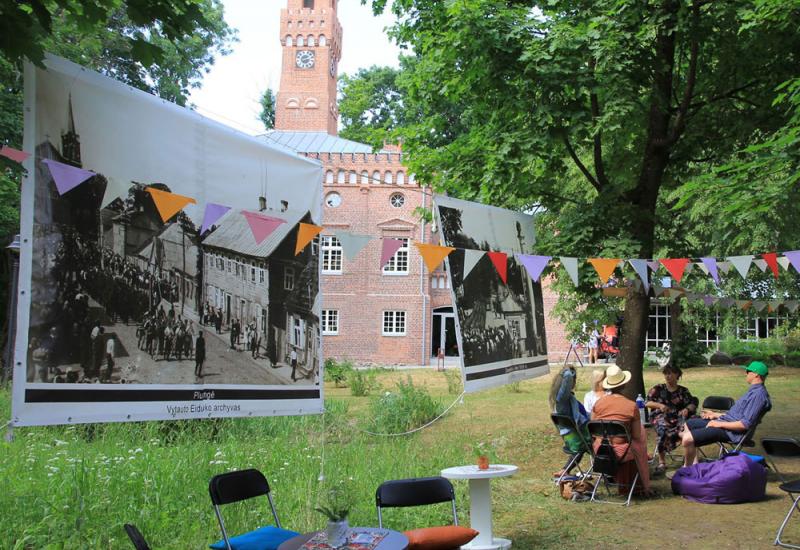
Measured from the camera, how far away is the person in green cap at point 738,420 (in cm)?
774

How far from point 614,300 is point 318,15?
88.4 ft

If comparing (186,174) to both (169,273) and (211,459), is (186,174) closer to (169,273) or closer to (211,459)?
(169,273)

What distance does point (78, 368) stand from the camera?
413 cm

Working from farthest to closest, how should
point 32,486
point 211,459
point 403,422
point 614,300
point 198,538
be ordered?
point 614,300
point 403,422
point 211,459
point 32,486
point 198,538

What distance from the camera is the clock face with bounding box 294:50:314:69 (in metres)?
39.9

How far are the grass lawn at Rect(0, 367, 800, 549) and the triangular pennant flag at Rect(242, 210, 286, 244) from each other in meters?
1.79

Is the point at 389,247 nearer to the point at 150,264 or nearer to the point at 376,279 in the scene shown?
the point at 150,264

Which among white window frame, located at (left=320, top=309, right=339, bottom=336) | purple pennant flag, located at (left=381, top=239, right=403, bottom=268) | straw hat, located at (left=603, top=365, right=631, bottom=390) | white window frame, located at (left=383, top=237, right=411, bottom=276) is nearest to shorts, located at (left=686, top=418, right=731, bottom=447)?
straw hat, located at (left=603, top=365, right=631, bottom=390)

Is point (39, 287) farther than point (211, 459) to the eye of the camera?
No

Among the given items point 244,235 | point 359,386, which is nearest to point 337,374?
point 359,386

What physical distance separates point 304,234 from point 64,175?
2.21 m

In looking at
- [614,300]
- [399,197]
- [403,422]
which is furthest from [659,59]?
[399,197]

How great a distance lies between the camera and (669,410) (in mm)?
8727

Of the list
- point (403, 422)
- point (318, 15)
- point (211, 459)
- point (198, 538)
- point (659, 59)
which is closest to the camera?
point (198, 538)
